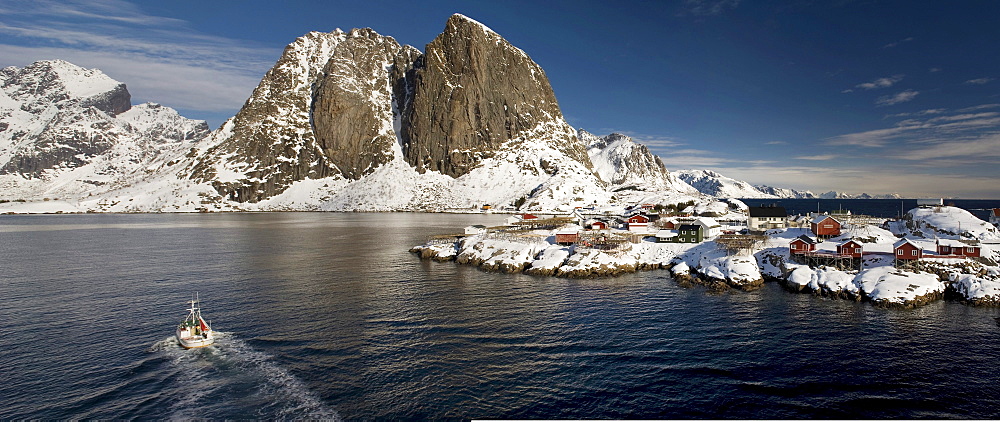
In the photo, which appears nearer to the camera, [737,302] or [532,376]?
[532,376]

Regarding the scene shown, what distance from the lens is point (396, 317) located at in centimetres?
4253

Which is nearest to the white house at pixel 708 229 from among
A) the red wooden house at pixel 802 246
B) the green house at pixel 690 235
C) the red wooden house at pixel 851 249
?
the green house at pixel 690 235

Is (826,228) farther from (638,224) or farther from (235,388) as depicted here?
(235,388)

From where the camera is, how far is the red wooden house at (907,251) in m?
54.2

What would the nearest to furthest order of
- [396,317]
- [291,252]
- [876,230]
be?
[396,317] → [876,230] → [291,252]

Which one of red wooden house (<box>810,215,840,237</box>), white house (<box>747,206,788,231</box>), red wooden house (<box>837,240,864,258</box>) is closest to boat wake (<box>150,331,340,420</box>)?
red wooden house (<box>837,240,864,258</box>)

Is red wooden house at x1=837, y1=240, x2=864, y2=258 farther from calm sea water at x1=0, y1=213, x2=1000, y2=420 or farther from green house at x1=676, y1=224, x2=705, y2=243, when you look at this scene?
green house at x1=676, y1=224, x2=705, y2=243

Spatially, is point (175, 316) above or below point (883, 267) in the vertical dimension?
below

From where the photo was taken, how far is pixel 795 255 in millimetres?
62188

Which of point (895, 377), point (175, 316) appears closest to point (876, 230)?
point (895, 377)

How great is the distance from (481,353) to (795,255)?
49.7 m

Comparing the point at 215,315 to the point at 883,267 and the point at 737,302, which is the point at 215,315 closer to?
the point at 737,302

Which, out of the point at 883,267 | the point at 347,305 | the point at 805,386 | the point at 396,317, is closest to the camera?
the point at 805,386

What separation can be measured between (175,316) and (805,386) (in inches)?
1971
